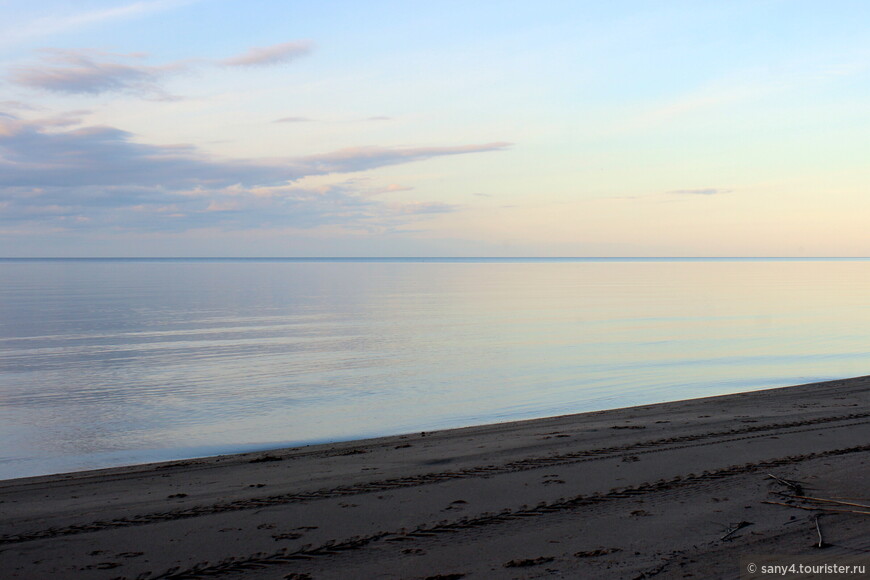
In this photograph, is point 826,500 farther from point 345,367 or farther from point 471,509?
point 345,367

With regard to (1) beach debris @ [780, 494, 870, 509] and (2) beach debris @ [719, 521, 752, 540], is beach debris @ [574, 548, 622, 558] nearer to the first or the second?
(2) beach debris @ [719, 521, 752, 540]

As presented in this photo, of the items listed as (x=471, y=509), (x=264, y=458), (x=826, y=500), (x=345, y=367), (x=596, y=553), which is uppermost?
(x=345, y=367)

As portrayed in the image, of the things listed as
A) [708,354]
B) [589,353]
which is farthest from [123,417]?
[708,354]

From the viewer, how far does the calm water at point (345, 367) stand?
42.1ft

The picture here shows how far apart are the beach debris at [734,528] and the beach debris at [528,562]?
1.52m

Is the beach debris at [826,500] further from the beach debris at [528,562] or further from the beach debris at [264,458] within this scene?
the beach debris at [264,458]

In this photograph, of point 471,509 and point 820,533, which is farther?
point 471,509

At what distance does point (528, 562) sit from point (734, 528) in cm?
191

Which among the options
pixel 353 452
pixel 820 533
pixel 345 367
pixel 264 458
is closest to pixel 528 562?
pixel 820 533

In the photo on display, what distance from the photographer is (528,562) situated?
17.5 feet

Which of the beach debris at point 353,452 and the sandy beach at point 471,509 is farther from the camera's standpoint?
the beach debris at point 353,452

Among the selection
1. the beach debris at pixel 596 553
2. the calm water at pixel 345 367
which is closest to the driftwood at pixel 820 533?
the beach debris at pixel 596 553

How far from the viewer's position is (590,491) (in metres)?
7.11

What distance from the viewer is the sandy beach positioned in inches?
212
